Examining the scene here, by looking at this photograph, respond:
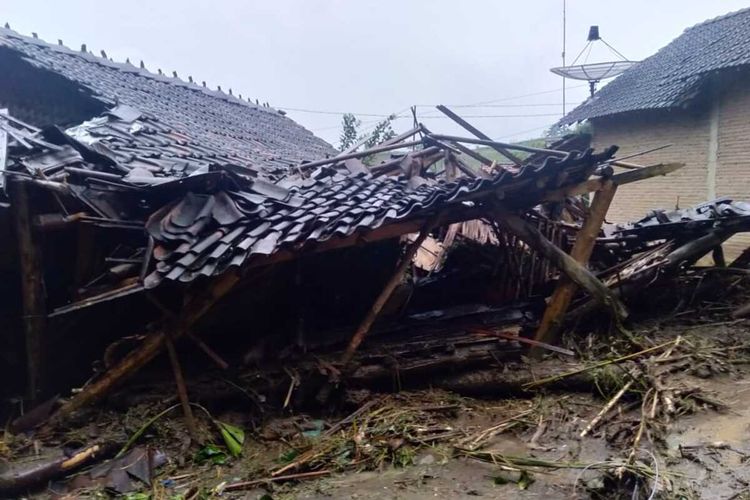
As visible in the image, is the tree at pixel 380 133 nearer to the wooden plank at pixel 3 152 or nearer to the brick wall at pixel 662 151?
the brick wall at pixel 662 151

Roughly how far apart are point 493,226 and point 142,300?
4200 mm

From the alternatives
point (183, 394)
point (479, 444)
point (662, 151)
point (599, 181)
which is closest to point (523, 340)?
point (479, 444)

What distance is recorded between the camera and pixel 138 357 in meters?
4.71

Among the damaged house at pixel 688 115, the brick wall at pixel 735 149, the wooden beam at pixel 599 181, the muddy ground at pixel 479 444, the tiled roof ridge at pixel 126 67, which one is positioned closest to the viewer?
the muddy ground at pixel 479 444

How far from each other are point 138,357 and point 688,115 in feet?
46.3

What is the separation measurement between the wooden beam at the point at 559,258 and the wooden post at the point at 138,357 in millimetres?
2925

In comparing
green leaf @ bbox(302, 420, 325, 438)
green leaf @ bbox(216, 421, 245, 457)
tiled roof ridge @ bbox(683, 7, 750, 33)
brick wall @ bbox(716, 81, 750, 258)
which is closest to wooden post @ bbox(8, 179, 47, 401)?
green leaf @ bbox(216, 421, 245, 457)

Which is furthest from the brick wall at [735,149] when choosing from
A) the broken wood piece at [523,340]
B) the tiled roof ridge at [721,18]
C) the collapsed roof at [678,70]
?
the broken wood piece at [523,340]

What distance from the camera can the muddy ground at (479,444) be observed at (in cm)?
380

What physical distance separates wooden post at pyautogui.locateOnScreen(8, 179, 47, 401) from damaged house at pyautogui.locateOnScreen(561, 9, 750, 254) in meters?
13.5

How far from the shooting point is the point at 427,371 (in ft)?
18.1

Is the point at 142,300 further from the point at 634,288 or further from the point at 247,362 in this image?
the point at 634,288

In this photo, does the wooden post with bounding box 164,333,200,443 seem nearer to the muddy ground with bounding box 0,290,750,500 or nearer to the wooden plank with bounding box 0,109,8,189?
the muddy ground with bounding box 0,290,750,500

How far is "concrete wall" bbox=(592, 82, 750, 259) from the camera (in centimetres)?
1216
